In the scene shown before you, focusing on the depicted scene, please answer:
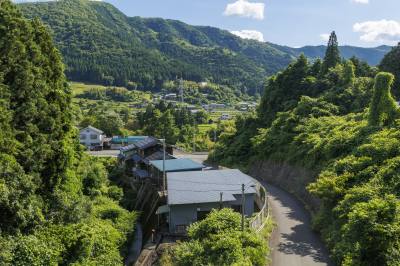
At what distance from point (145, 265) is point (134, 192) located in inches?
792

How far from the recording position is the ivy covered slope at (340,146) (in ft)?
50.8

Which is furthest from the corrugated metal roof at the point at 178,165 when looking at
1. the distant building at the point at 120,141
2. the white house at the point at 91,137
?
the white house at the point at 91,137

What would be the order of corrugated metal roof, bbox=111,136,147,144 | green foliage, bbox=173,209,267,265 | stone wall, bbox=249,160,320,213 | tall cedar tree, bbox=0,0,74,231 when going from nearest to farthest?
green foliage, bbox=173,209,267,265, tall cedar tree, bbox=0,0,74,231, stone wall, bbox=249,160,320,213, corrugated metal roof, bbox=111,136,147,144

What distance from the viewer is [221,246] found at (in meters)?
18.1

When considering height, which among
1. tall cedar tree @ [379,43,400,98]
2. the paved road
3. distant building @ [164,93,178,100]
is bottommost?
the paved road

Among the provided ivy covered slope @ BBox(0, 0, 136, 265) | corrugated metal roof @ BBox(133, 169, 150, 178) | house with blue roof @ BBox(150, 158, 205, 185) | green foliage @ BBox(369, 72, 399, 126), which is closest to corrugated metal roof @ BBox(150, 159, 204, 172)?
house with blue roof @ BBox(150, 158, 205, 185)

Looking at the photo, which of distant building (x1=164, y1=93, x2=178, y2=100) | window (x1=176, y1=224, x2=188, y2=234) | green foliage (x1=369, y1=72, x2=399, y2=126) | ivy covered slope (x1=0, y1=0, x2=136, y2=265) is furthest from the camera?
distant building (x1=164, y1=93, x2=178, y2=100)

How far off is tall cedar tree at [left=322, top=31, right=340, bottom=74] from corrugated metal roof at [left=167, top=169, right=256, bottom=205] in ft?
112

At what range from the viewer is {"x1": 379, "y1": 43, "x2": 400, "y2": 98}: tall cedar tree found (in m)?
50.3

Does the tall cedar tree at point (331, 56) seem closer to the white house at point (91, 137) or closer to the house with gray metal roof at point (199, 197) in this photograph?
the house with gray metal roof at point (199, 197)

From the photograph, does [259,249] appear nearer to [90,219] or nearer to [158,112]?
[90,219]

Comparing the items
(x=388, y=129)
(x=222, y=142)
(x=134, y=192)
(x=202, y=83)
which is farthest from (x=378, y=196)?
(x=202, y=83)

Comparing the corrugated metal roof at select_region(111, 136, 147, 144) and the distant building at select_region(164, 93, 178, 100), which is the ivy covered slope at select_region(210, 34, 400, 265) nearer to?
the corrugated metal roof at select_region(111, 136, 147, 144)

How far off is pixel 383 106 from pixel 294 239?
13949mm
